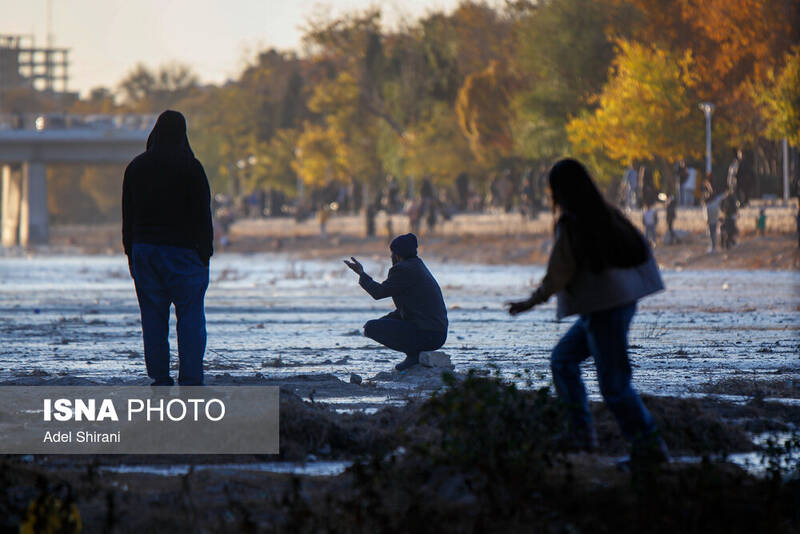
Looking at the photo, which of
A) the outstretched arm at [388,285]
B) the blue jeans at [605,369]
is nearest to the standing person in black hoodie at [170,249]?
the outstretched arm at [388,285]

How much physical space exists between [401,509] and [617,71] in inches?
1824

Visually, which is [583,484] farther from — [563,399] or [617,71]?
[617,71]

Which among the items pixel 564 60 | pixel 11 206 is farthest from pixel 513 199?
pixel 11 206

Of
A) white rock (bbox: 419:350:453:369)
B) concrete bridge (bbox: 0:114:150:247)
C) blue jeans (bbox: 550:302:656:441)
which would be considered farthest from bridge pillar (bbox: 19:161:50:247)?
blue jeans (bbox: 550:302:656:441)

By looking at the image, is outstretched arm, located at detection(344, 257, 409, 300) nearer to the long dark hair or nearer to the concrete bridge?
the long dark hair

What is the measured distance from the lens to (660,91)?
45.7 m

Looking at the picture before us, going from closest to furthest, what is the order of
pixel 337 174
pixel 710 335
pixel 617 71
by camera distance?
pixel 710 335
pixel 617 71
pixel 337 174

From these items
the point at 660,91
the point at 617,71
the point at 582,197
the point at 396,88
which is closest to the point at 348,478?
the point at 582,197

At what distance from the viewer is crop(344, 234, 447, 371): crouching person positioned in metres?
12.6

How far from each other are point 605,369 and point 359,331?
11486 millimetres

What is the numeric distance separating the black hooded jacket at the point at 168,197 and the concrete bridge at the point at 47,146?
77595mm

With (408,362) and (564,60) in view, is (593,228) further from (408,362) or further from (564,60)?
(564,60)

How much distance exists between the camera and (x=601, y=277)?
24.9 ft

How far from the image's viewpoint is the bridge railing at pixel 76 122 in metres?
88.2
